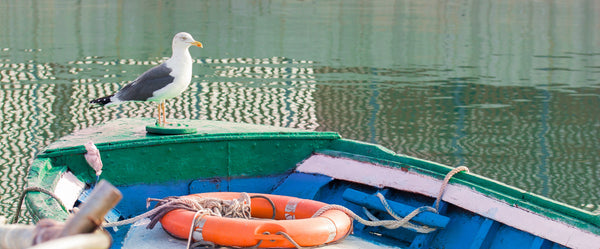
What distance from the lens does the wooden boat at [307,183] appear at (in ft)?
13.0

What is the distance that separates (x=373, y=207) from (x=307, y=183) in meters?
0.59

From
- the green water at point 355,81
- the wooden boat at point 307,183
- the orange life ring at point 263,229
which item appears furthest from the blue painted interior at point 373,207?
the green water at point 355,81

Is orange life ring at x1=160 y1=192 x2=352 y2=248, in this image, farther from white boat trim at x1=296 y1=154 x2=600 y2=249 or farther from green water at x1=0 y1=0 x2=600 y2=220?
green water at x1=0 y1=0 x2=600 y2=220

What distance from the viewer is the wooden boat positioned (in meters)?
3.95

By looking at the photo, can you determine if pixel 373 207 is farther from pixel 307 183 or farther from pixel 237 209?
pixel 237 209

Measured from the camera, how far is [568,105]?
12625 mm

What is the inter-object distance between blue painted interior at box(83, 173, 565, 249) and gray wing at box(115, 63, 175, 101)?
615 mm

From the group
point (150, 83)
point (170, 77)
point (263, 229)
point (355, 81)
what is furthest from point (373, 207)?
point (355, 81)

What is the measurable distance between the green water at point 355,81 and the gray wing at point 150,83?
106 inches

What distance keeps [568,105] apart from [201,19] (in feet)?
51.7

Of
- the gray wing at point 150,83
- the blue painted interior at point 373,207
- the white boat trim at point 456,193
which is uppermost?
the gray wing at point 150,83

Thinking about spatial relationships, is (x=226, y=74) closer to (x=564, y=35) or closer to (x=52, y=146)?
(x=52, y=146)

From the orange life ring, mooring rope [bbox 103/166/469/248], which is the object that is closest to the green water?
mooring rope [bbox 103/166/469/248]

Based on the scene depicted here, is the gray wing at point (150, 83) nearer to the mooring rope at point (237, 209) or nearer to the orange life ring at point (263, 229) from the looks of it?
→ the mooring rope at point (237, 209)
